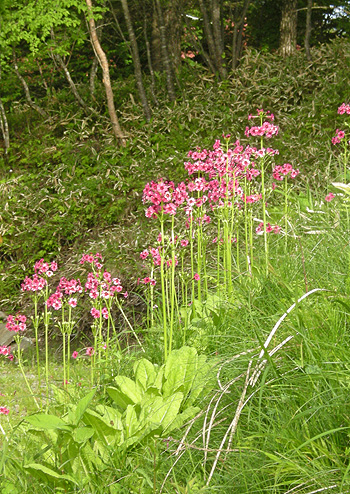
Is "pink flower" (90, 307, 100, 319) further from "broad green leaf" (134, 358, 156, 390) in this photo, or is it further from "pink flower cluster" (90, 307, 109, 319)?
"broad green leaf" (134, 358, 156, 390)

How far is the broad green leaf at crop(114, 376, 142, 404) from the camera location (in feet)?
A: 8.32

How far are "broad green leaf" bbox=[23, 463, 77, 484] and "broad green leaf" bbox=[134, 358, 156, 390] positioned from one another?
575 millimetres

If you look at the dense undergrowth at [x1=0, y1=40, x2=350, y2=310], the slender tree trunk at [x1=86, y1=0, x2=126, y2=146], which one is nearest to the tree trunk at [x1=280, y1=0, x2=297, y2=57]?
the dense undergrowth at [x1=0, y1=40, x2=350, y2=310]

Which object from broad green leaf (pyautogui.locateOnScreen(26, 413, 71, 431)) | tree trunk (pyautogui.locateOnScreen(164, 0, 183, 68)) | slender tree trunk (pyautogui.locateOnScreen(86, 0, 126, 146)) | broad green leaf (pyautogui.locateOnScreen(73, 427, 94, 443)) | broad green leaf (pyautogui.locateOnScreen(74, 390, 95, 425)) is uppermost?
tree trunk (pyautogui.locateOnScreen(164, 0, 183, 68))

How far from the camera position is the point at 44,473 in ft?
7.04

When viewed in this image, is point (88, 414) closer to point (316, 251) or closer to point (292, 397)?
point (292, 397)

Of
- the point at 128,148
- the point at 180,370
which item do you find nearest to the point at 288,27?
the point at 128,148

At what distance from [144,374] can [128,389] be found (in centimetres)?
11

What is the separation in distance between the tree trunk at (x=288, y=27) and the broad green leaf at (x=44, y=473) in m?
8.29

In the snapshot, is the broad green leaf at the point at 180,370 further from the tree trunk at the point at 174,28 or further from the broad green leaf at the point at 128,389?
the tree trunk at the point at 174,28

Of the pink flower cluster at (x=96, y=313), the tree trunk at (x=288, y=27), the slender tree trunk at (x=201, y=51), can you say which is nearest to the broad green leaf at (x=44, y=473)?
the pink flower cluster at (x=96, y=313)

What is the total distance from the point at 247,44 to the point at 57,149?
4.50 m

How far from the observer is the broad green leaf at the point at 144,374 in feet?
8.56

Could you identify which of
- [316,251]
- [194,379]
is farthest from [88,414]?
[316,251]
